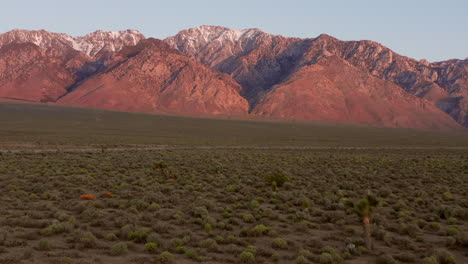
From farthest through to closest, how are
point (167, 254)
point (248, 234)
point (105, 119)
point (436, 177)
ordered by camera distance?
1. point (105, 119)
2. point (436, 177)
3. point (248, 234)
4. point (167, 254)

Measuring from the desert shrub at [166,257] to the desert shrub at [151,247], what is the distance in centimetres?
89

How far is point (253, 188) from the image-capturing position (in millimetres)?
23734

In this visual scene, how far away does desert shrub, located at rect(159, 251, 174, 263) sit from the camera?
35.9 ft

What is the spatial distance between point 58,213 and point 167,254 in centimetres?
645

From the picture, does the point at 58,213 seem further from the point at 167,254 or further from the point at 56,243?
the point at 167,254

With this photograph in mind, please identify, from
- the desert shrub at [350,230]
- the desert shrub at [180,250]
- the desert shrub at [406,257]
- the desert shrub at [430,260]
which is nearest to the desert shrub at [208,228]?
the desert shrub at [180,250]

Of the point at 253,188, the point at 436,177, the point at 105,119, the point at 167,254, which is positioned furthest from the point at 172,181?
the point at 105,119

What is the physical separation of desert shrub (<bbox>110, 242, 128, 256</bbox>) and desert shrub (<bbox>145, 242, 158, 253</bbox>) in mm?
594

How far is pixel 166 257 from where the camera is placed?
36.1 ft

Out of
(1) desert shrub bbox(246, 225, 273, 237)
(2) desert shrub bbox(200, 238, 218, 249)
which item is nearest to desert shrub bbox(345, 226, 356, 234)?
(1) desert shrub bbox(246, 225, 273, 237)

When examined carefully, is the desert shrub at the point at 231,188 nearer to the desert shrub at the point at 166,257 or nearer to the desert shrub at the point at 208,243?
the desert shrub at the point at 208,243

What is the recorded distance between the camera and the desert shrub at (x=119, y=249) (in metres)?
11.5

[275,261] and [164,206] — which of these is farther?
A: [164,206]

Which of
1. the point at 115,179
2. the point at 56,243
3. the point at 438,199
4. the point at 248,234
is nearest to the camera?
the point at 56,243
